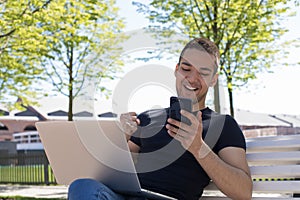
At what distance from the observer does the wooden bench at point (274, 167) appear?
268 cm

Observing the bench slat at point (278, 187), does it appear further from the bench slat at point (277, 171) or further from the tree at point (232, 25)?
the tree at point (232, 25)

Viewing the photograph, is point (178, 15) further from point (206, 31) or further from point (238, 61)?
point (238, 61)

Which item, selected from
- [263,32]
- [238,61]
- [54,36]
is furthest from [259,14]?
[54,36]

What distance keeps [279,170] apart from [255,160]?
0.18m

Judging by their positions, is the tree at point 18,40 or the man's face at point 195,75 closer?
the man's face at point 195,75

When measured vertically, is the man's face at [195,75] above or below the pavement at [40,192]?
above

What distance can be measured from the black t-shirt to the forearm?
0.21 meters

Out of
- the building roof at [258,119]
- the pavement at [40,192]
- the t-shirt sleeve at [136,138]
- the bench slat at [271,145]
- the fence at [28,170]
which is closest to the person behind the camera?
the bench slat at [271,145]

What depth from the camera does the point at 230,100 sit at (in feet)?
45.4

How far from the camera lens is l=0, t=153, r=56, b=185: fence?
15.6m

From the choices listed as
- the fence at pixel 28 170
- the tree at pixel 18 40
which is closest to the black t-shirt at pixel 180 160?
the tree at pixel 18 40

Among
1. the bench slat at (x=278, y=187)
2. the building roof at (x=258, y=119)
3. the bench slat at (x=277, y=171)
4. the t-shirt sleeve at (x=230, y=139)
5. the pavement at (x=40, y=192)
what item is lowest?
the building roof at (x=258, y=119)

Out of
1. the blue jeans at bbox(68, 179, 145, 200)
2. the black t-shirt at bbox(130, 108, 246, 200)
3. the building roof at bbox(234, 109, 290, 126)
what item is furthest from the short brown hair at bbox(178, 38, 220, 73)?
the building roof at bbox(234, 109, 290, 126)

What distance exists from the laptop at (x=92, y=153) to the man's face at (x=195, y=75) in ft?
1.90
